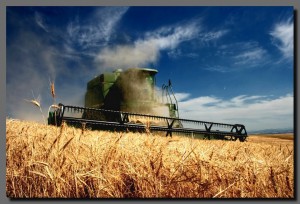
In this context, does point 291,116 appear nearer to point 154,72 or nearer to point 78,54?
point 78,54

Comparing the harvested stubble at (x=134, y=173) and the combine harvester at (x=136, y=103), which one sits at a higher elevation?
the combine harvester at (x=136, y=103)

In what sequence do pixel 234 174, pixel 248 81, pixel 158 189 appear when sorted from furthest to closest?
pixel 248 81
pixel 234 174
pixel 158 189

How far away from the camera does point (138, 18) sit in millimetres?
3215

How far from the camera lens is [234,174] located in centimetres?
178

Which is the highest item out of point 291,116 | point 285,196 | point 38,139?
point 291,116

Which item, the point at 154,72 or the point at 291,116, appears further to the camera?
the point at 154,72

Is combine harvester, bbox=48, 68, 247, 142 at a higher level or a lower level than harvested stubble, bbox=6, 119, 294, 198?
higher

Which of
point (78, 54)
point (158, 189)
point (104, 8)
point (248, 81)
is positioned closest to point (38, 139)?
point (158, 189)

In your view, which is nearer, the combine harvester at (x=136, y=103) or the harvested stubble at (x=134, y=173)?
the harvested stubble at (x=134, y=173)

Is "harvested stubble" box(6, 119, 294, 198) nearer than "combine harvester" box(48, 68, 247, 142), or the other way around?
"harvested stubble" box(6, 119, 294, 198)

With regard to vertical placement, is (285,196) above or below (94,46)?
below

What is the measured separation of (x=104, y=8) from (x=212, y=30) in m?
1.21

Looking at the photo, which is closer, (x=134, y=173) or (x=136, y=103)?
(x=134, y=173)

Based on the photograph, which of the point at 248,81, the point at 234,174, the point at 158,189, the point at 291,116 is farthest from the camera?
the point at 248,81
